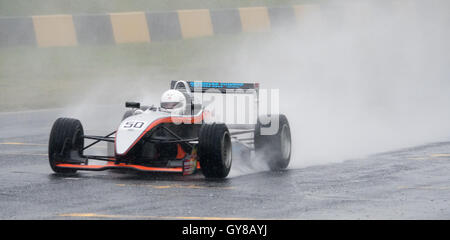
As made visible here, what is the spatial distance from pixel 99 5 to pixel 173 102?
13184mm

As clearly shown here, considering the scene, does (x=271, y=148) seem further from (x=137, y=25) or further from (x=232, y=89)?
(x=137, y=25)

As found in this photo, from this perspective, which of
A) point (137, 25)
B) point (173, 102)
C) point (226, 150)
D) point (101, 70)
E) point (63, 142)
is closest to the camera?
point (226, 150)

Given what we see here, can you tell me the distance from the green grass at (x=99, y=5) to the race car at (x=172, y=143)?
11654mm

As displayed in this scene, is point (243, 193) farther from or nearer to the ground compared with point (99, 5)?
nearer to the ground

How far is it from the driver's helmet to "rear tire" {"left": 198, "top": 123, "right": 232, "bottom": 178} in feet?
2.98

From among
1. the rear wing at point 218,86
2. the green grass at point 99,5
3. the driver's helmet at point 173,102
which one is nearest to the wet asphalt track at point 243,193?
the driver's helmet at point 173,102

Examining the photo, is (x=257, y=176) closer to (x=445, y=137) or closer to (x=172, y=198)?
(x=172, y=198)

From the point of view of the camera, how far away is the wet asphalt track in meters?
7.86

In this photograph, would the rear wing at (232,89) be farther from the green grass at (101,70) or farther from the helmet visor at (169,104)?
the green grass at (101,70)

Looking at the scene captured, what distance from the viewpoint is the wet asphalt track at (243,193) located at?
786 centimetres

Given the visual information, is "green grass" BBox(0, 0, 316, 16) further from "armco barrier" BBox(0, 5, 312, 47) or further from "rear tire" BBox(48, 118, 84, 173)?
"rear tire" BBox(48, 118, 84, 173)

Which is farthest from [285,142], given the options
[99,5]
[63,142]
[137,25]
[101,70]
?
[99,5]

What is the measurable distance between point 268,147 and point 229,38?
1341 cm

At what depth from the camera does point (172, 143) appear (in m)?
10.2
